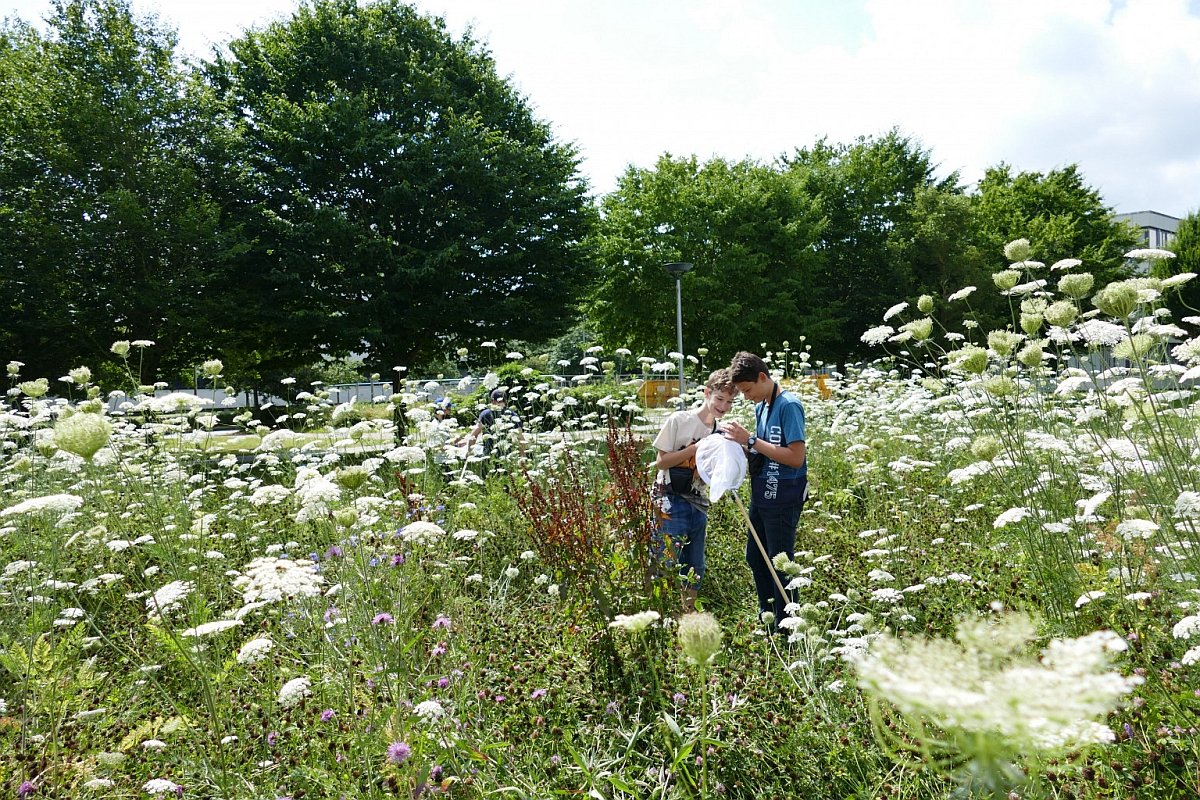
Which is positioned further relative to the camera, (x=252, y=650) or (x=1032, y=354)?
(x=1032, y=354)

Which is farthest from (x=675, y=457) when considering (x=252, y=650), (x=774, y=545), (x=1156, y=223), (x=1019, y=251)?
(x=1156, y=223)

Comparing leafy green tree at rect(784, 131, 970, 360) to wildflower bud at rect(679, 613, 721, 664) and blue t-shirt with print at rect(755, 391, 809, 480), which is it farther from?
wildflower bud at rect(679, 613, 721, 664)

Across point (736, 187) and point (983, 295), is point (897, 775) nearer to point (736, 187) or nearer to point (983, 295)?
point (736, 187)

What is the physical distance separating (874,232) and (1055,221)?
25.5ft

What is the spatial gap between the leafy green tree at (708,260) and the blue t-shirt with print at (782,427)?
75.2 ft

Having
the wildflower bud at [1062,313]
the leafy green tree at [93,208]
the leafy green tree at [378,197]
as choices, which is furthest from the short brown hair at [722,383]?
the leafy green tree at [93,208]

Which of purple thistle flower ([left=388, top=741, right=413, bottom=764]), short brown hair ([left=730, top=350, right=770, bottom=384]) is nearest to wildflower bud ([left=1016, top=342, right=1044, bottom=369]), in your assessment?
short brown hair ([left=730, top=350, right=770, bottom=384])

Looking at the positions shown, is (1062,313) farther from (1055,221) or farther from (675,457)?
(1055,221)

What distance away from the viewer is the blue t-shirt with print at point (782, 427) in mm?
4059

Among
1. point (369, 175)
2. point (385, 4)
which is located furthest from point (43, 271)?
point (385, 4)

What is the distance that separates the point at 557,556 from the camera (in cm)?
387

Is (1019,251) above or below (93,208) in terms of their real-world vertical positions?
below

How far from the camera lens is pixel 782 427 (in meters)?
4.08

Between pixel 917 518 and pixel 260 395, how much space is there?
39.0 m
